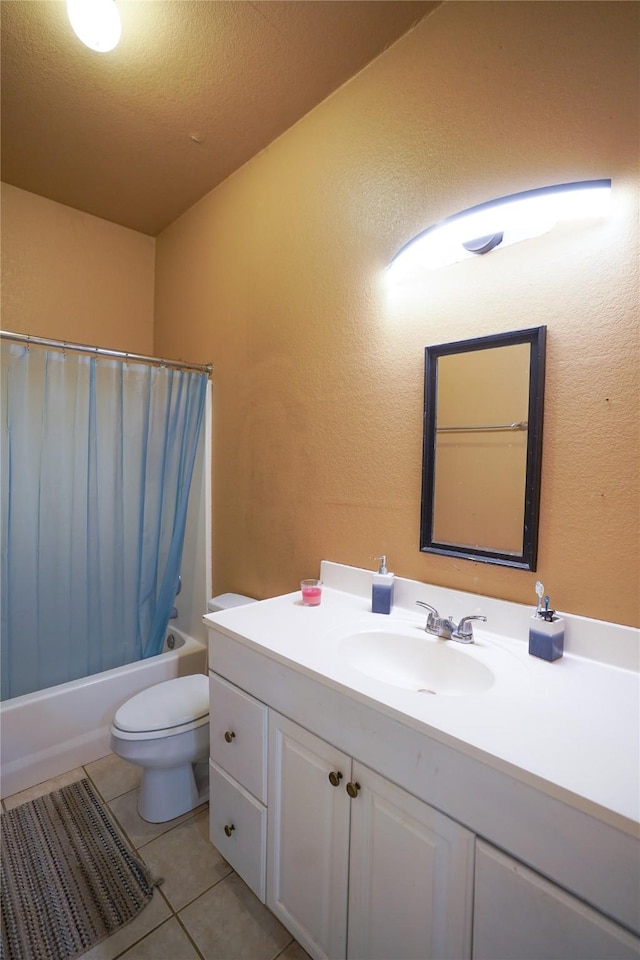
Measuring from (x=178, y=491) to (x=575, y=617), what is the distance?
1755 mm

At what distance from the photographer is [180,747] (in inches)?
57.9

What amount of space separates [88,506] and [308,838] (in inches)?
59.5

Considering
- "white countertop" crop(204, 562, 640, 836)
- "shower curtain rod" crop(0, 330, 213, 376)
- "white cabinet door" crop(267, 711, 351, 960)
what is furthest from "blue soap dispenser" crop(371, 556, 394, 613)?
"shower curtain rod" crop(0, 330, 213, 376)

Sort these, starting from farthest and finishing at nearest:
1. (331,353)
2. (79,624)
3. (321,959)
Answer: (79,624), (331,353), (321,959)

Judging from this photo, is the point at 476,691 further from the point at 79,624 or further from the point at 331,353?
the point at 79,624

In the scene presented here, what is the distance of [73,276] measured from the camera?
2350mm

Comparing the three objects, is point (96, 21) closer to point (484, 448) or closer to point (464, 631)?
point (484, 448)

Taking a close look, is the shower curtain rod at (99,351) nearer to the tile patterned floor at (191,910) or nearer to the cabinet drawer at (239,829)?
the cabinet drawer at (239,829)

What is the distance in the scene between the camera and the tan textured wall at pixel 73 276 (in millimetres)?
2156

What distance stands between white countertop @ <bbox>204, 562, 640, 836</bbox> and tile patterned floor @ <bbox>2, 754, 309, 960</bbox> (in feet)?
2.63

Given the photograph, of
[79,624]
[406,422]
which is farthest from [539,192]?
[79,624]

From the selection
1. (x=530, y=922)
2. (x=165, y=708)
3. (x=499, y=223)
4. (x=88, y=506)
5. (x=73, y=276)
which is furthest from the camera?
(x=73, y=276)

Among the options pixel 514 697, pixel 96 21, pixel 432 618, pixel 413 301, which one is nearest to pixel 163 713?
pixel 432 618

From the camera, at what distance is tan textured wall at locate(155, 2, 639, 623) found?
999 millimetres
